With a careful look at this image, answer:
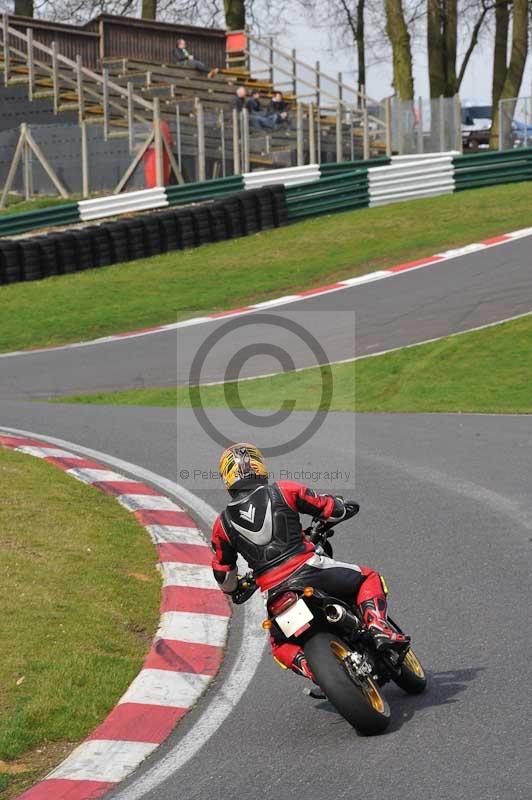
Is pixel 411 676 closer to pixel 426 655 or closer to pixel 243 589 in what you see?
pixel 426 655

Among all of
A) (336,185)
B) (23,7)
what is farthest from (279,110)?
(23,7)

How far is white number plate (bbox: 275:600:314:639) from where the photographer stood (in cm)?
550

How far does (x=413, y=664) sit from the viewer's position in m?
5.79

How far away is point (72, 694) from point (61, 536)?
2.91 m

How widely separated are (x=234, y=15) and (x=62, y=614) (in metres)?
37.3

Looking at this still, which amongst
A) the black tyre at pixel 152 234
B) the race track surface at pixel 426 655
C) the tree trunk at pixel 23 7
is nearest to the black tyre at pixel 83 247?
the black tyre at pixel 152 234

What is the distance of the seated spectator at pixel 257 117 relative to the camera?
108ft

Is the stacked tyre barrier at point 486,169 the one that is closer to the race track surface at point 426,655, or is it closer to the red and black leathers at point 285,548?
the race track surface at point 426,655

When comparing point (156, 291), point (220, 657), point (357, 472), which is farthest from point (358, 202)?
point (220, 657)

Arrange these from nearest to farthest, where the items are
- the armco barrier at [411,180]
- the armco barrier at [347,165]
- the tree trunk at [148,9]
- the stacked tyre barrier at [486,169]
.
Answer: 1. the armco barrier at [347,165]
2. the armco barrier at [411,180]
3. the stacked tyre barrier at [486,169]
4. the tree trunk at [148,9]

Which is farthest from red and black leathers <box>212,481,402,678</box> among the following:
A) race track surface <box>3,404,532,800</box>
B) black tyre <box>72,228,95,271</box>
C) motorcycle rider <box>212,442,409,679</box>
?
black tyre <box>72,228,95,271</box>

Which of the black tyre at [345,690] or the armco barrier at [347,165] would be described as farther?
the armco barrier at [347,165]

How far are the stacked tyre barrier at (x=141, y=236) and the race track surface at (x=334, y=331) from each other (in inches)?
207

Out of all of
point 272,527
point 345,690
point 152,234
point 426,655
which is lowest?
point 426,655
